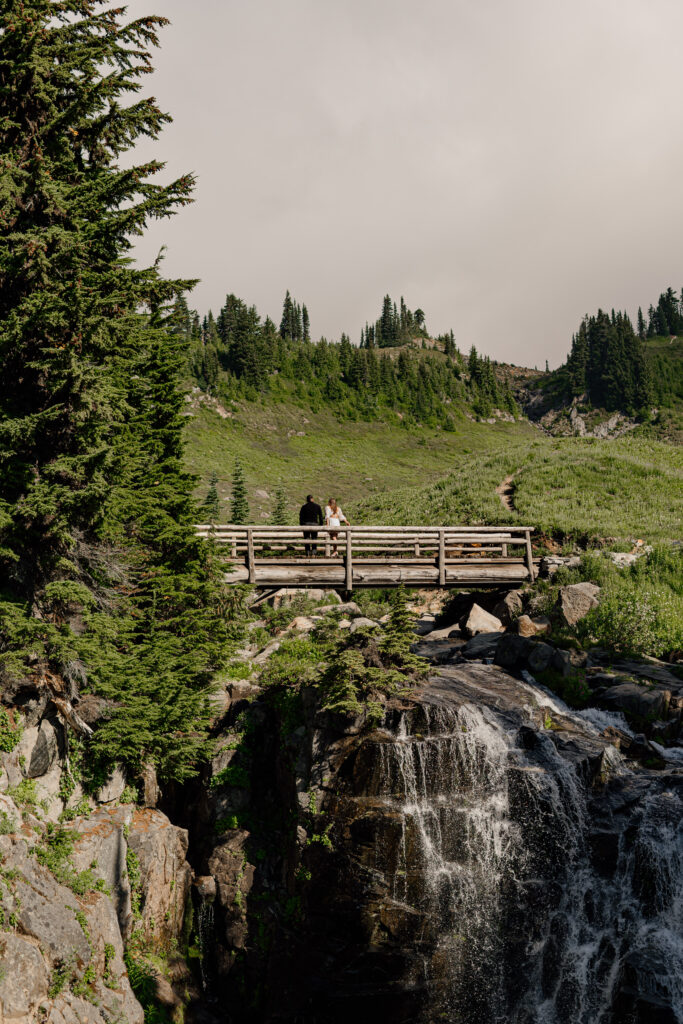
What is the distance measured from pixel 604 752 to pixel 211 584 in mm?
9402

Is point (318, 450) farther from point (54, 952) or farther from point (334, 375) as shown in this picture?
point (54, 952)

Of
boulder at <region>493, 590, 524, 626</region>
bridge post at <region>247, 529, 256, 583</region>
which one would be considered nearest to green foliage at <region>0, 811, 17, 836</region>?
bridge post at <region>247, 529, 256, 583</region>

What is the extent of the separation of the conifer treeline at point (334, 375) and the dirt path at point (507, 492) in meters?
63.0

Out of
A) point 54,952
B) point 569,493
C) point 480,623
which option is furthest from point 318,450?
point 54,952

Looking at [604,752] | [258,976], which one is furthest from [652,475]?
[258,976]

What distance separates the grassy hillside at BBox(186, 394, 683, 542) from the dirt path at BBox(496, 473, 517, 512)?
32cm

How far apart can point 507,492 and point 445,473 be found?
13953mm

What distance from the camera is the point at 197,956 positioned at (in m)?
13.4

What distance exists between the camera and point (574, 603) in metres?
19.1

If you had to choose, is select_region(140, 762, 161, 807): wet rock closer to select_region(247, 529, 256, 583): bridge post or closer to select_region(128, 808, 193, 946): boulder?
select_region(128, 808, 193, 946): boulder

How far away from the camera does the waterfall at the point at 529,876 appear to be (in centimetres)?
1044

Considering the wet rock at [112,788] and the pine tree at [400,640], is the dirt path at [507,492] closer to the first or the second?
the pine tree at [400,640]

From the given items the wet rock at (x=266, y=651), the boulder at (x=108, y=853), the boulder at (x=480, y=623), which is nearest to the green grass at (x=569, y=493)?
the boulder at (x=480, y=623)

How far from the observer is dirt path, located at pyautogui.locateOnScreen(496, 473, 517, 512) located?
31719mm
